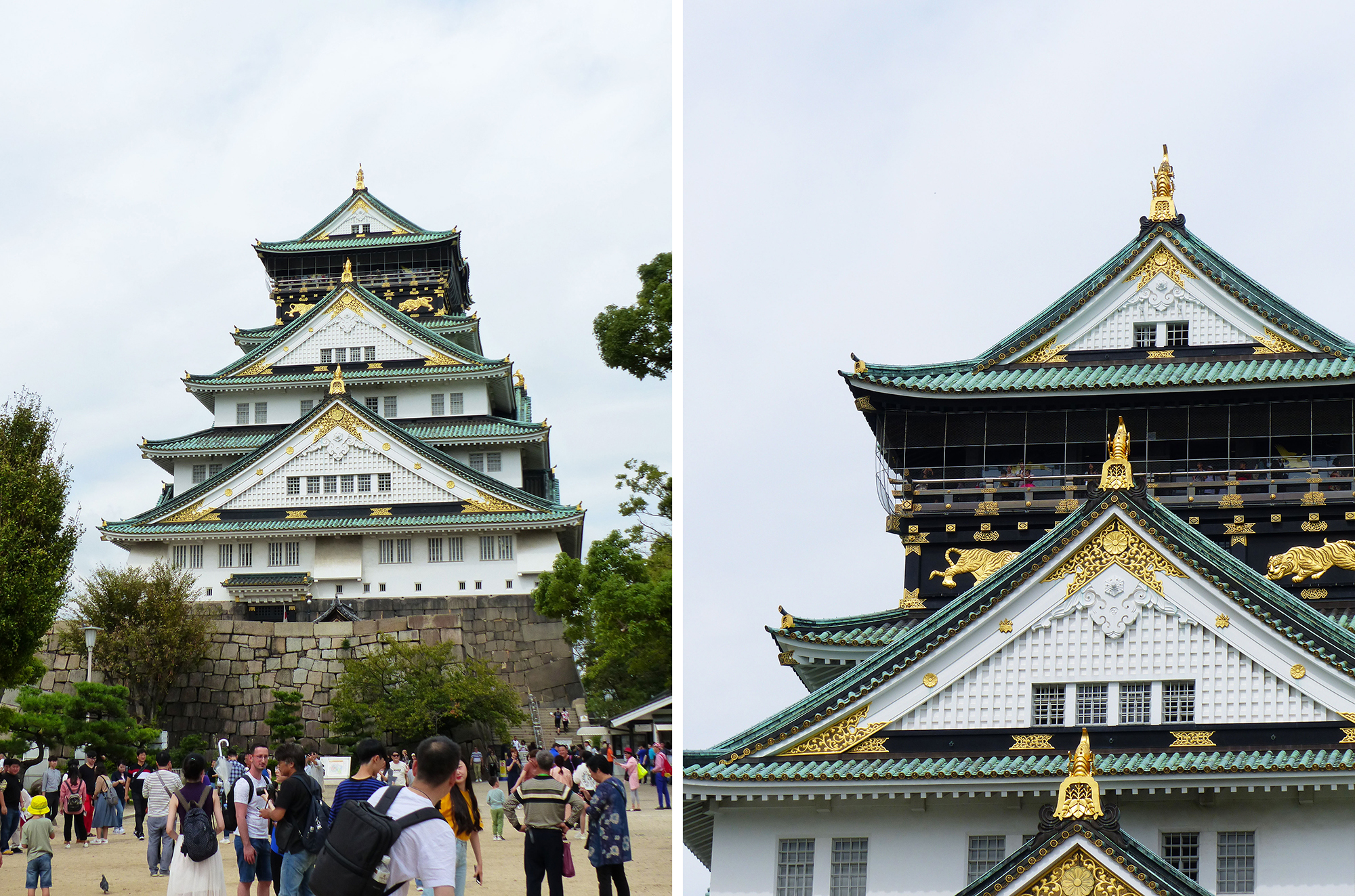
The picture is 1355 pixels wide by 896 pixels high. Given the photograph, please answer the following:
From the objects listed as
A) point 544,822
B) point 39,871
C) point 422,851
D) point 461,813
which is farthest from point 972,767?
point 422,851

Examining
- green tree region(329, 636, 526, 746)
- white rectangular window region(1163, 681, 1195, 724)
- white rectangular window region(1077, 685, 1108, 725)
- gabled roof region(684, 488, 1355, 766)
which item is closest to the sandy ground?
gabled roof region(684, 488, 1355, 766)

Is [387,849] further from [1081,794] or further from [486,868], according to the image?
[486,868]

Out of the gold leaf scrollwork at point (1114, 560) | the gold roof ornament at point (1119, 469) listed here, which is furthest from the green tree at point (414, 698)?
the gold roof ornament at point (1119, 469)

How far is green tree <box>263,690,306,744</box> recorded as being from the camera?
40406mm

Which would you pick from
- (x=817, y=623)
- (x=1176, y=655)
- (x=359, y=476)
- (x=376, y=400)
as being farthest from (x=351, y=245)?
(x=1176, y=655)

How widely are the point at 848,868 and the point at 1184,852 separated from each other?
3.78 meters

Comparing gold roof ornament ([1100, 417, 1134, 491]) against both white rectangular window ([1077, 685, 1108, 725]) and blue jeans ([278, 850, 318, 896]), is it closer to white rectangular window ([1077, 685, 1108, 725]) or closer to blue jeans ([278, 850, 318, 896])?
white rectangular window ([1077, 685, 1108, 725])

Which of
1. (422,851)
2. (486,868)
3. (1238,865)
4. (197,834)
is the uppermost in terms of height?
(422,851)

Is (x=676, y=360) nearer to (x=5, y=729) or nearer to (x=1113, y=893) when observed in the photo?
A: (x=1113, y=893)

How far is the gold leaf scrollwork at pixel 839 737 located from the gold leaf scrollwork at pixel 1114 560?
2.69 meters

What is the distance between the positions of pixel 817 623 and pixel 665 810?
8.15 metres

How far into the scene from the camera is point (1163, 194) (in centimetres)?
2311

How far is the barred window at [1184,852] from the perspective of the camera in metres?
16.8

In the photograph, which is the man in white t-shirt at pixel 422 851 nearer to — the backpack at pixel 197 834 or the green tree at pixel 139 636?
the backpack at pixel 197 834
